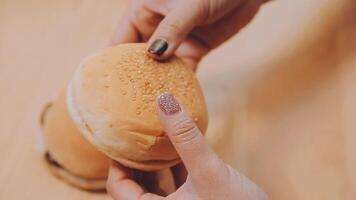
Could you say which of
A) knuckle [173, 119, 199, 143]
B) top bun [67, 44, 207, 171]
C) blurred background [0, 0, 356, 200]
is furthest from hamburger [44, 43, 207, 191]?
blurred background [0, 0, 356, 200]

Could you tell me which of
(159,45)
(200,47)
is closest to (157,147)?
(159,45)

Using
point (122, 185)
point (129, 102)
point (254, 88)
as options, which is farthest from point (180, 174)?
point (254, 88)

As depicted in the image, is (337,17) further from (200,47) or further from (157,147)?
(157,147)

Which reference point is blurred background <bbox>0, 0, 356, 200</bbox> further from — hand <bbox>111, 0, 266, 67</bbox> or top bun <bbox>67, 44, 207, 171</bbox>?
top bun <bbox>67, 44, 207, 171</bbox>

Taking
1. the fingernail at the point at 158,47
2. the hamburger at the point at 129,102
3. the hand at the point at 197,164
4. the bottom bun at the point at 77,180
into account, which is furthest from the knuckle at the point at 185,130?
the bottom bun at the point at 77,180

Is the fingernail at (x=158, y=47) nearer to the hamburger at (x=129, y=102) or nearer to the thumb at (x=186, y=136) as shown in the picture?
the hamburger at (x=129, y=102)

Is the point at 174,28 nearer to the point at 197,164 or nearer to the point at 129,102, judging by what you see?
the point at 129,102
